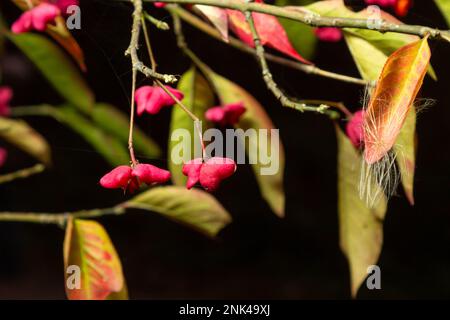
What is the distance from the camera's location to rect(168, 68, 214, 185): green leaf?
703 mm

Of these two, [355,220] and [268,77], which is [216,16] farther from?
[355,220]

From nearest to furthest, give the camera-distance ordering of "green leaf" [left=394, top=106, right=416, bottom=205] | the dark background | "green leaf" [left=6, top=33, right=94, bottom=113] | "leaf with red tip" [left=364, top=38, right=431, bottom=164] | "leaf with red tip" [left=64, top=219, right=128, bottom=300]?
"leaf with red tip" [left=364, top=38, right=431, bottom=164], "green leaf" [left=394, top=106, right=416, bottom=205], "leaf with red tip" [left=64, top=219, right=128, bottom=300], "green leaf" [left=6, top=33, right=94, bottom=113], the dark background

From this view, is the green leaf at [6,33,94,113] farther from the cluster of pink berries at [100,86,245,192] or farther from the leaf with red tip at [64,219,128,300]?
the cluster of pink berries at [100,86,245,192]

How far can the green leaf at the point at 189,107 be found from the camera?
0.70 metres

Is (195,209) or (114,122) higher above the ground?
(114,122)

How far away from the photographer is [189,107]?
28.2 inches

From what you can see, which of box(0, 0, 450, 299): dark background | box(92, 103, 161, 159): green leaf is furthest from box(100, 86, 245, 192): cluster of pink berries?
box(0, 0, 450, 299): dark background

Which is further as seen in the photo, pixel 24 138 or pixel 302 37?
pixel 24 138

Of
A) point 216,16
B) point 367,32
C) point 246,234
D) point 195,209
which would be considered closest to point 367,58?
point 367,32

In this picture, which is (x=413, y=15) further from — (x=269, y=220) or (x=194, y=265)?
(x=194, y=265)

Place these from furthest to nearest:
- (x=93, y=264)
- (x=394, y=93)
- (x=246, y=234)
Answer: (x=246, y=234), (x=93, y=264), (x=394, y=93)

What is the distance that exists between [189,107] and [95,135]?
0.20 meters

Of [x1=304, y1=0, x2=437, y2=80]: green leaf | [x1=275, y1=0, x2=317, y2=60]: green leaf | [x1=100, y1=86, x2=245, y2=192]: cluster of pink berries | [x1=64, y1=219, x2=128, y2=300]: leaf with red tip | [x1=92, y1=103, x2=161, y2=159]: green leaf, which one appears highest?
[x1=275, y1=0, x2=317, y2=60]: green leaf

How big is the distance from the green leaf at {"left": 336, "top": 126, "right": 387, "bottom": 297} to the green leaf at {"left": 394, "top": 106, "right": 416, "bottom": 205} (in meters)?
0.09
